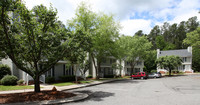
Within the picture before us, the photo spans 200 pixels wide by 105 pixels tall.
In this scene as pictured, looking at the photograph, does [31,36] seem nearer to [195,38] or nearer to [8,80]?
[8,80]

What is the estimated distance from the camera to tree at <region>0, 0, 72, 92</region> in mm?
10344

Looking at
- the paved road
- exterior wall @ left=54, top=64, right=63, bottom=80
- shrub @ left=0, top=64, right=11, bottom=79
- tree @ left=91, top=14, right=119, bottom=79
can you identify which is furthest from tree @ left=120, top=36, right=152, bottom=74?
shrub @ left=0, top=64, right=11, bottom=79

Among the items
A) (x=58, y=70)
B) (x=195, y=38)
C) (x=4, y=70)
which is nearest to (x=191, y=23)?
(x=195, y=38)

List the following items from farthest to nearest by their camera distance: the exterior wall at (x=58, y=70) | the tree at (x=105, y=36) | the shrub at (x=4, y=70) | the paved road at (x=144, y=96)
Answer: the tree at (x=105, y=36) < the exterior wall at (x=58, y=70) < the shrub at (x=4, y=70) < the paved road at (x=144, y=96)

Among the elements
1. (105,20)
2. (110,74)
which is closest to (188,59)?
(110,74)

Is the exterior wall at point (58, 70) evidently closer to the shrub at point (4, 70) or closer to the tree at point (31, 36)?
the shrub at point (4, 70)

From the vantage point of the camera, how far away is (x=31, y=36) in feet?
37.1

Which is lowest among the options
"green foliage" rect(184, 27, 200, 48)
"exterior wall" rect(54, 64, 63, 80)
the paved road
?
the paved road

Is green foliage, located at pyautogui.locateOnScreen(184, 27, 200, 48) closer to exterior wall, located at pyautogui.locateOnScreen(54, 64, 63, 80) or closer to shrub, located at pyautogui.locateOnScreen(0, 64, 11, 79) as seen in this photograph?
exterior wall, located at pyautogui.locateOnScreen(54, 64, 63, 80)

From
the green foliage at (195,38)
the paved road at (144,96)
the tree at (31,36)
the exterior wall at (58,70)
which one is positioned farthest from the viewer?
the green foliage at (195,38)

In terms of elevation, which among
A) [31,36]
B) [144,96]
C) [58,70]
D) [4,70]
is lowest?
[144,96]

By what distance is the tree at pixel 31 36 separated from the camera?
10.3 meters

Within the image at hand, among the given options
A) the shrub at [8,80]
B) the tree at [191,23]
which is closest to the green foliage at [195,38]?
the shrub at [8,80]

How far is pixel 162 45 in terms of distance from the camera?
82.1m
